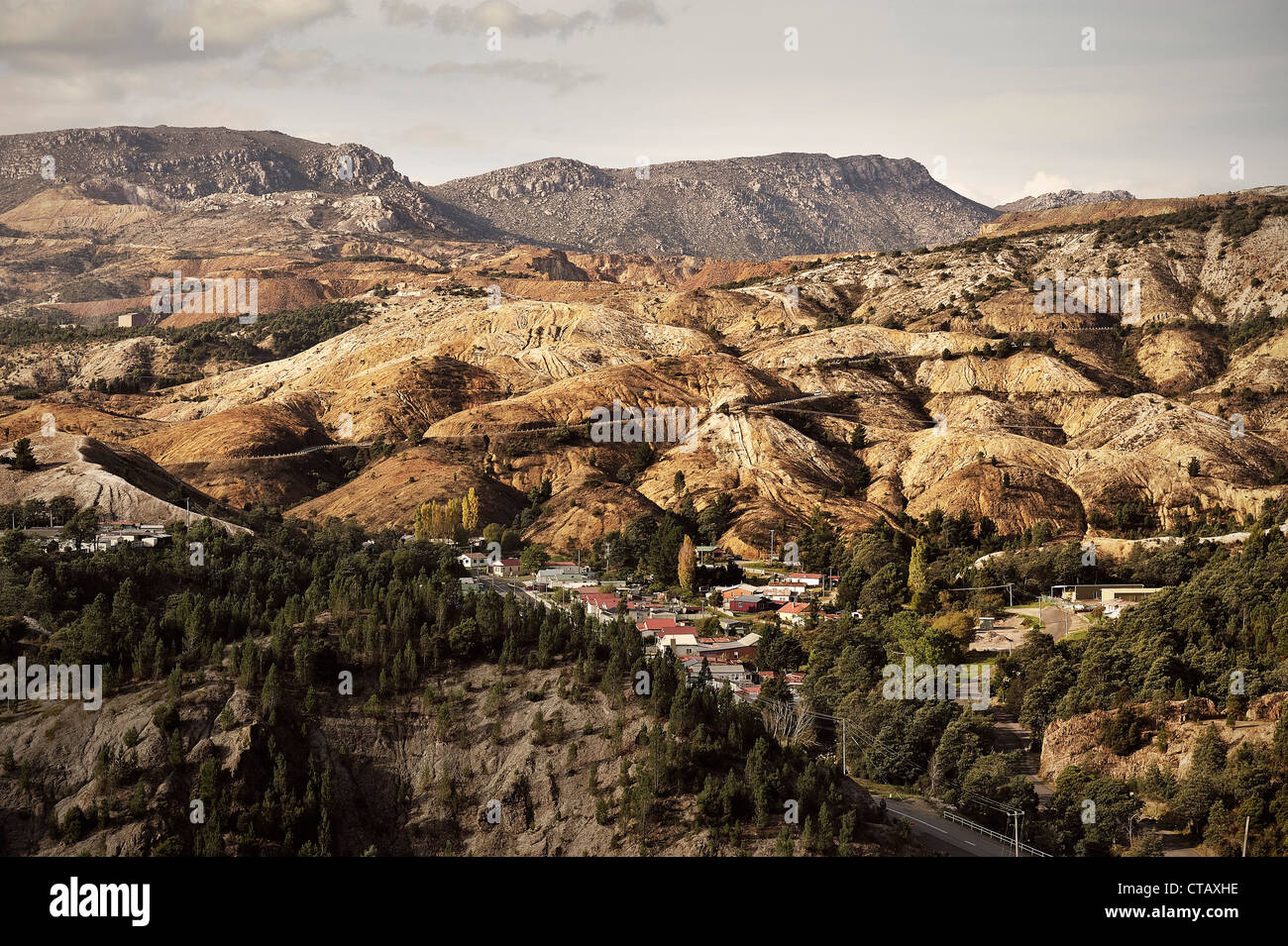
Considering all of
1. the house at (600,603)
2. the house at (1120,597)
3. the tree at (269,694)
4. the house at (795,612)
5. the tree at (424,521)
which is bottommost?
the house at (795,612)

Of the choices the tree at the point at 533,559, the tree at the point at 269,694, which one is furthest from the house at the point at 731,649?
the tree at the point at 269,694

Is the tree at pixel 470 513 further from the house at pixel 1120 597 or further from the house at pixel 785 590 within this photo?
the house at pixel 1120 597

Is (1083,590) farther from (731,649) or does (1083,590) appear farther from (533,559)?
(533,559)

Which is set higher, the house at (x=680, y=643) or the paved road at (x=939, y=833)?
the house at (x=680, y=643)

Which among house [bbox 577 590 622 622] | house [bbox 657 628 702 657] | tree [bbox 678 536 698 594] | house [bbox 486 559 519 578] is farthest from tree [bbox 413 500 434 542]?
house [bbox 657 628 702 657]
